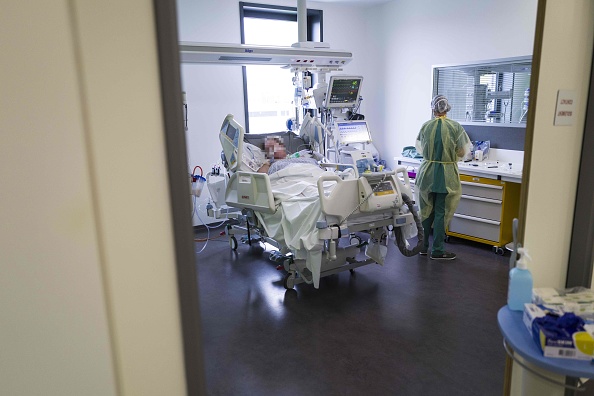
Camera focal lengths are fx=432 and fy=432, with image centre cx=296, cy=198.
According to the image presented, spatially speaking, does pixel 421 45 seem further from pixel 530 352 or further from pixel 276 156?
pixel 530 352

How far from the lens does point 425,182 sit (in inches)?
A: 178

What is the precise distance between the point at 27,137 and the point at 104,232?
25 centimetres

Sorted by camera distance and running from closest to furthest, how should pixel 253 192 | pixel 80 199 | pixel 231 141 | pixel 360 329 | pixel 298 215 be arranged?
pixel 80 199 < pixel 360 329 < pixel 298 215 < pixel 253 192 < pixel 231 141

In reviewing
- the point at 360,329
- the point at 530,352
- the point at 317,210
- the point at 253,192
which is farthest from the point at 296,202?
the point at 530,352

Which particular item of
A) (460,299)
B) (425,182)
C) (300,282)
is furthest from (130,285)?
(425,182)

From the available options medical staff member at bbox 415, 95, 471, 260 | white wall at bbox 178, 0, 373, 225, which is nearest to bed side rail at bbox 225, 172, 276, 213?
white wall at bbox 178, 0, 373, 225

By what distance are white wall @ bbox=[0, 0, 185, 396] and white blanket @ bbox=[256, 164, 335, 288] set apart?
7.83ft

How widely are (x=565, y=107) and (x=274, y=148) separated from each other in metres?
3.39

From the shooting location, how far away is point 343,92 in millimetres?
5090

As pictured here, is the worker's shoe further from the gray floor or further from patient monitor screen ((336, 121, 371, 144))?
patient monitor screen ((336, 121, 371, 144))

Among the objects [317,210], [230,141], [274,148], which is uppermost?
[230,141]

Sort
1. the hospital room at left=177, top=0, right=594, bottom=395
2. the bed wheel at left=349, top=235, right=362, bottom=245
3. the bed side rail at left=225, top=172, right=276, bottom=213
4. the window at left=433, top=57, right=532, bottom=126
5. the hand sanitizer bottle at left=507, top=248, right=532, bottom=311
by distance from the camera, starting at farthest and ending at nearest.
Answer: the window at left=433, top=57, right=532, bottom=126
the bed wheel at left=349, top=235, right=362, bottom=245
the bed side rail at left=225, top=172, right=276, bottom=213
the hospital room at left=177, top=0, right=594, bottom=395
the hand sanitizer bottle at left=507, top=248, right=532, bottom=311

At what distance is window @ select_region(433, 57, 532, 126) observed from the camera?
189 inches

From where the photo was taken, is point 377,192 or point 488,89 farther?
point 488,89
